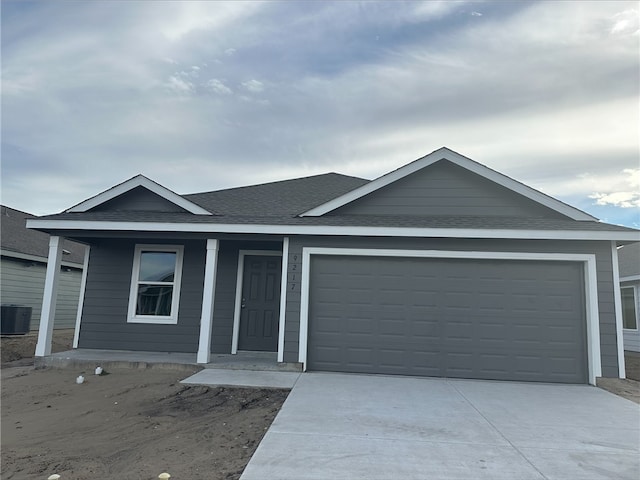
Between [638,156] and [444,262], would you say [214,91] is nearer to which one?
[444,262]

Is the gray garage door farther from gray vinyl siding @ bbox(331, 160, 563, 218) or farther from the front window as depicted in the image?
the front window

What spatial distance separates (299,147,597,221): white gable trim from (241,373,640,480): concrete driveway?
3.35m

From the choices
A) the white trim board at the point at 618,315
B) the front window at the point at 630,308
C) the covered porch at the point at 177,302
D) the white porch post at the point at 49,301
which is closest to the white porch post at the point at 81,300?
the covered porch at the point at 177,302

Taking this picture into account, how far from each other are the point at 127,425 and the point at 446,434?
11.9ft

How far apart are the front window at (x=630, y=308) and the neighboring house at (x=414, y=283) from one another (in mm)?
7634

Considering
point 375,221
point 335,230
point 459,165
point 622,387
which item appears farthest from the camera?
point 459,165

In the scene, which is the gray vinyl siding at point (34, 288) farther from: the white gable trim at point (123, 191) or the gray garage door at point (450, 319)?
the gray garage door at point (450, 319)

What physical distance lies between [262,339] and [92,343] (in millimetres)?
3803

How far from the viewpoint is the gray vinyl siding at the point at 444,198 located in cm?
818

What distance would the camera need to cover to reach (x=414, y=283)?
24.0 feet

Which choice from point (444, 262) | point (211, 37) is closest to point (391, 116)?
point (211, 37)

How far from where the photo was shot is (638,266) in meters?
12.8

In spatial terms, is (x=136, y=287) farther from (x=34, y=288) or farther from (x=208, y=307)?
(x=34, y=288)

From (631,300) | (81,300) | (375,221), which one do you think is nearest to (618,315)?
(375,221)
